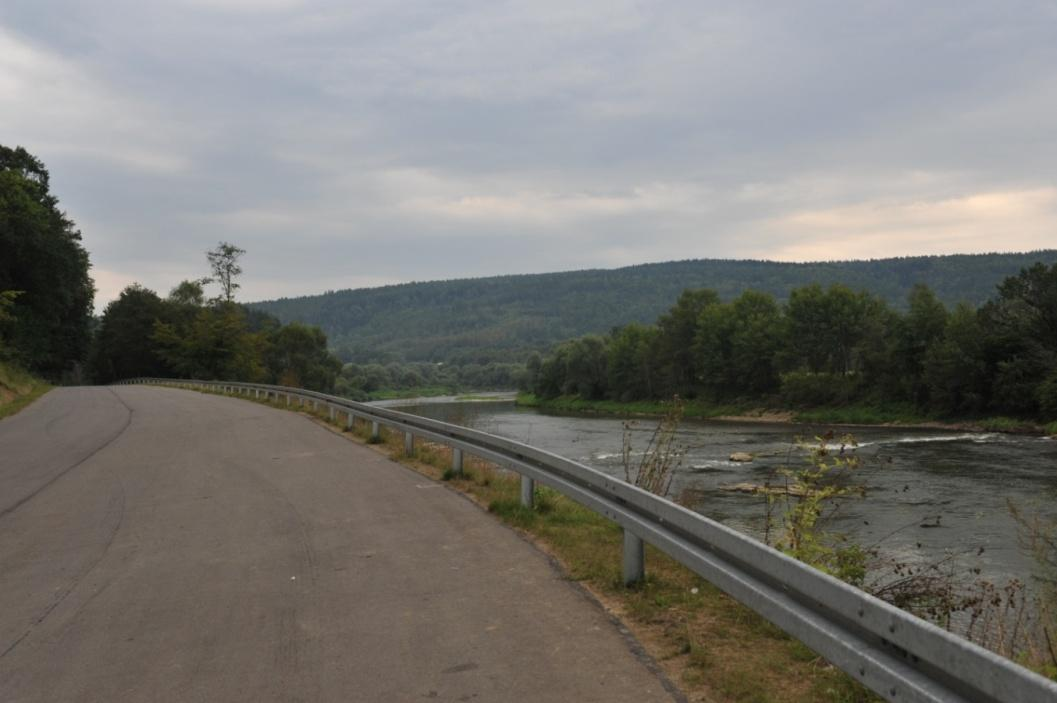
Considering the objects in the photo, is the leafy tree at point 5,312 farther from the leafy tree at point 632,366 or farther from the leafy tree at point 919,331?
the leafy tree at point 632,366

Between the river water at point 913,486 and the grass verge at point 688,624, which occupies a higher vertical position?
the grass verge at point 688,624

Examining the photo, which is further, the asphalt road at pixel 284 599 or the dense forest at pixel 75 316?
the dense forest at pixel 75 316

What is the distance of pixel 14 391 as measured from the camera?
3309cm

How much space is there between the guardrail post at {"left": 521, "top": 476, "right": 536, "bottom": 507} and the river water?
68.9 inches

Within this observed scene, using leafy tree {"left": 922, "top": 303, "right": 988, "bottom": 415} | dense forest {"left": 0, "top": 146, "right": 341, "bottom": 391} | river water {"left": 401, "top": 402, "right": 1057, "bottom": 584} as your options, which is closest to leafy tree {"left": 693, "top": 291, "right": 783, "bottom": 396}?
leafy tree {"left": 922, "top": 303, "right": 988, "bottom": 415}

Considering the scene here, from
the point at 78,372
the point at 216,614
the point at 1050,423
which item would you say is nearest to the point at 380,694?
the point at 216,614

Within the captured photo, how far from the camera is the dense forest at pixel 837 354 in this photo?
50812 millimetres

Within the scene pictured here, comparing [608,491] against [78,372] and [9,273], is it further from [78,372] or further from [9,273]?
[78,372]

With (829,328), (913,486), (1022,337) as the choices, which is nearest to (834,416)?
(1022,337)

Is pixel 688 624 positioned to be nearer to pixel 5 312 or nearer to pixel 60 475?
pixel 60 475

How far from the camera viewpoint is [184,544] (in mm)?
7523

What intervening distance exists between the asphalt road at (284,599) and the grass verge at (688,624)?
22cm

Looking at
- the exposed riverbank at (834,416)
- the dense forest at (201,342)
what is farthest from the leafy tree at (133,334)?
the exposed riverbank at (834,416)

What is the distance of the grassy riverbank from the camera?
88.8 feet
